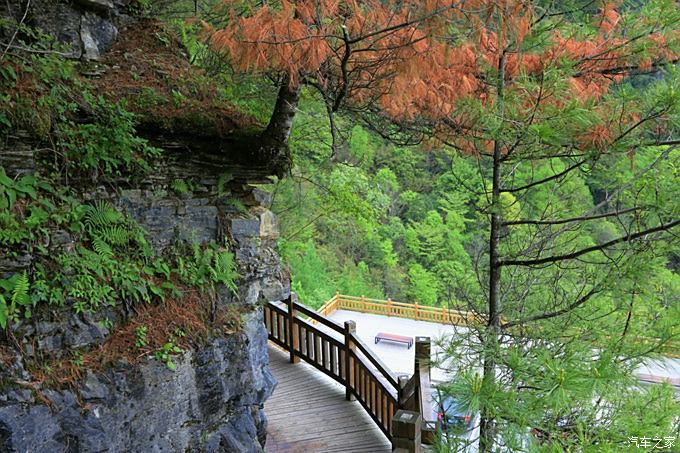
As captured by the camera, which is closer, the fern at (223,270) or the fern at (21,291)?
the fern at (21,291)

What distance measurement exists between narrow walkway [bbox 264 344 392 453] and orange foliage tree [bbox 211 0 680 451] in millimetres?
2896

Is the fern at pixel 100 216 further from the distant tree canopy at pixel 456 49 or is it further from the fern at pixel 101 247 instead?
the distant tree canopy at pixel 456 49

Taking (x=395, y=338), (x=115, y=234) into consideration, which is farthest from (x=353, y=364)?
(x=395, y=338)

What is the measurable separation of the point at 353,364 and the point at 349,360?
0.08 m

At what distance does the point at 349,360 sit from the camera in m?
6.72

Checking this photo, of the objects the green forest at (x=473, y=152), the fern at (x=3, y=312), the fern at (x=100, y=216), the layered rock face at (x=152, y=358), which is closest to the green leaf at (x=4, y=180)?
the green forest at (x=473, y=152)

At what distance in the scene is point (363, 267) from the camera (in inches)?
851

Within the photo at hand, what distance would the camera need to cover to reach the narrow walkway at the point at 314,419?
19.5ft

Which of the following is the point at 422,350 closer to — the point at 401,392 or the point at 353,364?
the point at 401,392

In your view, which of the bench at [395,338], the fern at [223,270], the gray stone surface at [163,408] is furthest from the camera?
the bench at [395,338]

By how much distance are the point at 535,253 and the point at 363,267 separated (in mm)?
17821

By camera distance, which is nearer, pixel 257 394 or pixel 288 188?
pixel 257 394

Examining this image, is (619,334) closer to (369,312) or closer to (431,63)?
(431,63)

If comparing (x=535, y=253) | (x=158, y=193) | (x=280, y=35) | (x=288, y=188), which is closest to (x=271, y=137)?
(x=158, y=193)
